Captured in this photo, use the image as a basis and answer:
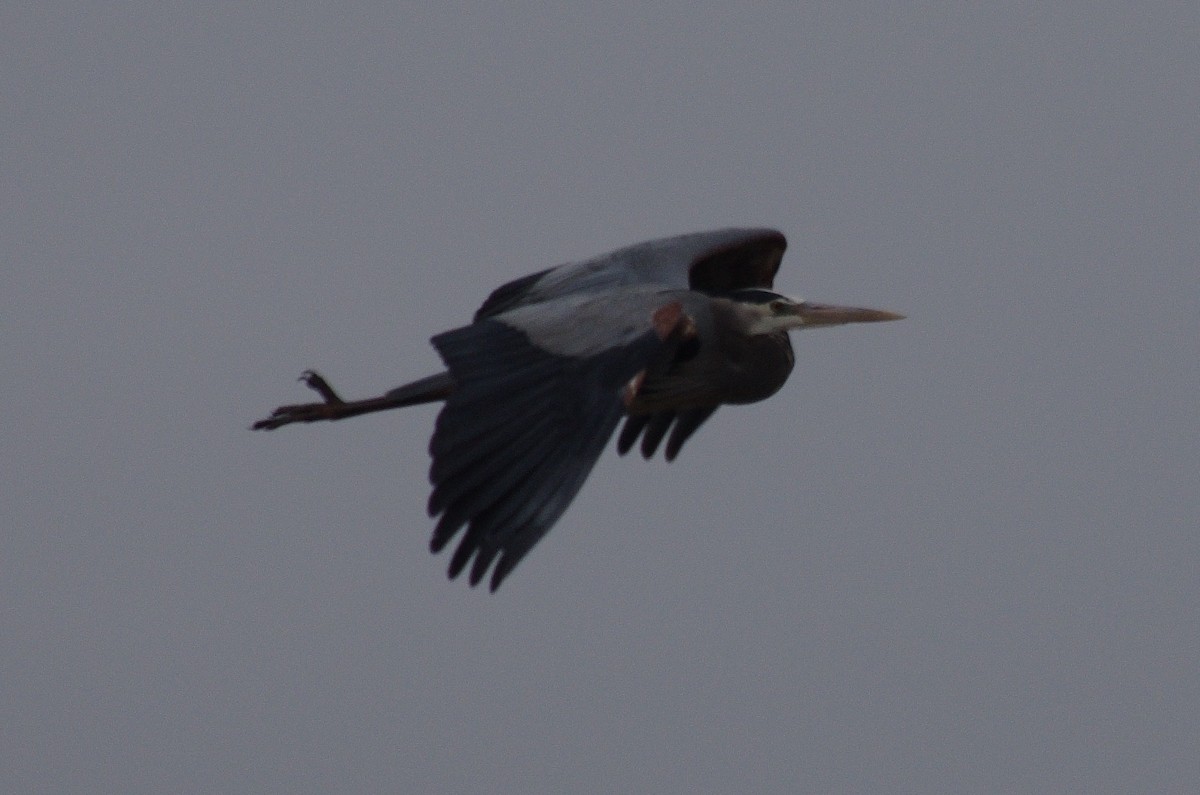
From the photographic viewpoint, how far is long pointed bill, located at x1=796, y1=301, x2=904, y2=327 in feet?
39.9

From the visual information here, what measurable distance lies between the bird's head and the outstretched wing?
1.21 m

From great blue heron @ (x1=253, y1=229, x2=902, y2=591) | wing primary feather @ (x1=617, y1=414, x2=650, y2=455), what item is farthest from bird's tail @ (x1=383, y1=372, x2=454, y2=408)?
wing primary feather @ (x1=617, y1=414, x2=650, y2=455)

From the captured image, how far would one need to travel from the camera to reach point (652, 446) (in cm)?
1276

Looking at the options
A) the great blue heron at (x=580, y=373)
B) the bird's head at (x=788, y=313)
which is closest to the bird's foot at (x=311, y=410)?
the great blue heron at (x=580, y=373)

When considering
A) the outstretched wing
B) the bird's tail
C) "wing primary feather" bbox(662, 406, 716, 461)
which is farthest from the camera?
"wing primary feather" bbox(662, 406, 716, 461)

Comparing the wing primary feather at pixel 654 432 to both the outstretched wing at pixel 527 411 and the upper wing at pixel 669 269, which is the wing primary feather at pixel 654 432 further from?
the outstretched wing at pixel 527 411

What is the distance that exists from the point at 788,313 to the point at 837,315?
0.25 m

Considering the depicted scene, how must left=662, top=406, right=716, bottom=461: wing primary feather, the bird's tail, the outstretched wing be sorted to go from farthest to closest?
1. left=662, top=406, right=716, bottom=461: wing primary feather
2. the bird's tail
3. the outstretched wing

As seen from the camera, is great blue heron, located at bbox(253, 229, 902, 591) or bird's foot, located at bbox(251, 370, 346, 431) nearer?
great blue heron, located at bbox(253, 229, 902, 591)

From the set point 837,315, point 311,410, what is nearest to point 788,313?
point 837,315

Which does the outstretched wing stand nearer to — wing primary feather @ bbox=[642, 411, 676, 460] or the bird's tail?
the bird's tail

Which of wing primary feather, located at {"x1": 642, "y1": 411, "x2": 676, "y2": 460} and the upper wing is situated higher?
the upper wing

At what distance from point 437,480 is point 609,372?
1020 mm

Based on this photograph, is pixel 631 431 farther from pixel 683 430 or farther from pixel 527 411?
pixel 527 411
